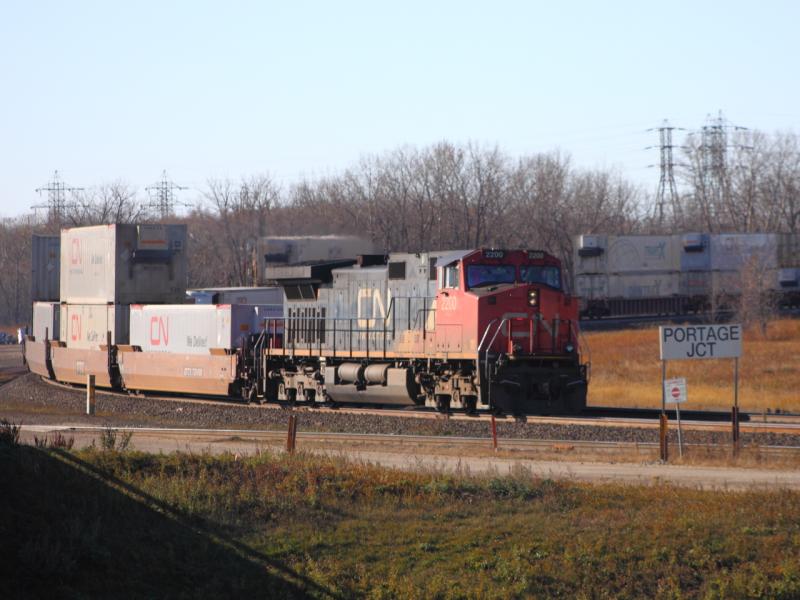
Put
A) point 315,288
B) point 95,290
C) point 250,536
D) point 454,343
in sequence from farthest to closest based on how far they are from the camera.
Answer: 1. point 95,290
2. point 315,288
3. point 454,343
4. point 250,536

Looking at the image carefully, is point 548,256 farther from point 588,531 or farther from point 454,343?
point 588,531

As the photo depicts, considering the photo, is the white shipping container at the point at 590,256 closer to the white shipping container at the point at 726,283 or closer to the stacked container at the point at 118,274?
the white shipping container at the point at 726,283

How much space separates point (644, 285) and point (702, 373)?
79.2ft

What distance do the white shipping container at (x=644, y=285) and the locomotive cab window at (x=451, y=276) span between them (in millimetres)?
42920

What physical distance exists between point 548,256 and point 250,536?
13646 mm

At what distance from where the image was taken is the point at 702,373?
4256 centimetres

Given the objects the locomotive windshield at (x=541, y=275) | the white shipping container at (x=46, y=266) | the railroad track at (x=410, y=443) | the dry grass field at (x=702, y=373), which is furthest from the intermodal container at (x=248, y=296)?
the locomotive windshield at (x=541, y=275)

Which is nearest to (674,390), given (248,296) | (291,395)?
(291,395)

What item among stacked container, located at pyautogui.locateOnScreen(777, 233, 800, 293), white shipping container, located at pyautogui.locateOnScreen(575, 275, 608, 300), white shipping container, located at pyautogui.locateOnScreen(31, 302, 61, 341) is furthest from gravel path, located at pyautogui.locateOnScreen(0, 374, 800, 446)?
stacked container, located at pyautogui.locateOnScreen(777, 233, 800, 293)

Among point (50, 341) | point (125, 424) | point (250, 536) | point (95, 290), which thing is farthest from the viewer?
point (50, 341)

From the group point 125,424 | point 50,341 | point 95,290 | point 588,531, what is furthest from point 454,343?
point 50,341

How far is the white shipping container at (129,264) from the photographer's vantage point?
117ft

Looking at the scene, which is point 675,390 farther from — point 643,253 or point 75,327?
point 643,253

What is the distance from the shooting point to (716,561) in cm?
1196
